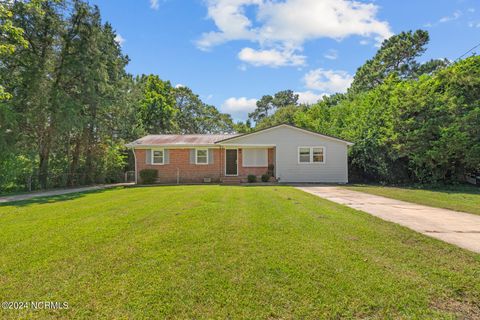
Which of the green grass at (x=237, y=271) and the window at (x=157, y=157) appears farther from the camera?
the window at (x=157, y=157)

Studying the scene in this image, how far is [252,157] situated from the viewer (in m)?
18.5

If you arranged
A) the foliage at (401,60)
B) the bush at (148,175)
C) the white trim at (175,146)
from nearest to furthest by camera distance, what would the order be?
the bush at (148,175) < the white trim at (175,146) < the foliage at (401,60)

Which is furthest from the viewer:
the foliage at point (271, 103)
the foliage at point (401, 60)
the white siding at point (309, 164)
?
the foliage at point (271, 103)

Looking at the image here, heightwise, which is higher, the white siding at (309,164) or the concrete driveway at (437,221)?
the white siding at (309,164)

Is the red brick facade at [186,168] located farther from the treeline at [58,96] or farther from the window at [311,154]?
the treeline at [58,96]

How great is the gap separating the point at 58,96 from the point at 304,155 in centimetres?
1503

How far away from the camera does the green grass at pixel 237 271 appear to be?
267 centimetres

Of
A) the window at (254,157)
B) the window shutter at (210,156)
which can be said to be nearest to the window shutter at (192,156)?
the window shutter at (210,156)

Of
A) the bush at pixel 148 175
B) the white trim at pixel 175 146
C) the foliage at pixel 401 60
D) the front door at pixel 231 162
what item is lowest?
the bush at pixel 148 175

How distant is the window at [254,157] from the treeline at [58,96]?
9.71 m

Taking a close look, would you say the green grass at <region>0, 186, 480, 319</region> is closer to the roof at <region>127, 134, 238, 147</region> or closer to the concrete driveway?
the concrete driveway

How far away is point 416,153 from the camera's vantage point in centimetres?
1494

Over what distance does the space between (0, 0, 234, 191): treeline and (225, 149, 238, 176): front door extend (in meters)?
8.59

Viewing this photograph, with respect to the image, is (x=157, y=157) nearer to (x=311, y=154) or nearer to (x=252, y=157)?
(x=252, y=157)
